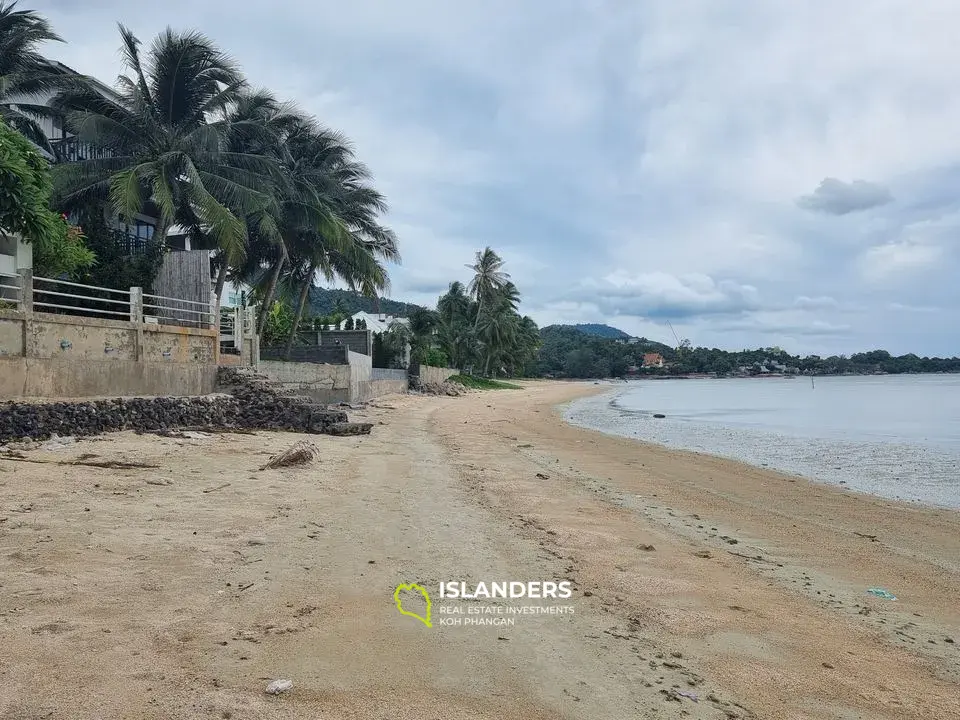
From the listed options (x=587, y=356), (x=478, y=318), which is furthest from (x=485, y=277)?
(x=587, y=356)

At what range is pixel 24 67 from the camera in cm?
1889

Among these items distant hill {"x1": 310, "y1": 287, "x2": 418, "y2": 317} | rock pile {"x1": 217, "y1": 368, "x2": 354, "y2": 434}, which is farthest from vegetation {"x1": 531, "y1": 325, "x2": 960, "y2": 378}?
rock pile {"x1": 217, "y1": 368, "x2": 354, "y2": 434}

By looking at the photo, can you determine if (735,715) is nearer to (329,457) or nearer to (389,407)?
(329,457)

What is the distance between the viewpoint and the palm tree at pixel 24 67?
1811cm

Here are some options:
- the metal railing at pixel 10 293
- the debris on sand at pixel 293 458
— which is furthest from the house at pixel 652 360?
the debris on sand at pixel 293 458

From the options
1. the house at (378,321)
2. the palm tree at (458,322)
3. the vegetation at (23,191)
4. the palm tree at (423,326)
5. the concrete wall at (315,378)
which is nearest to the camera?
the vegetation at (23,191)

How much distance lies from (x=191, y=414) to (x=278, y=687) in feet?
37.3

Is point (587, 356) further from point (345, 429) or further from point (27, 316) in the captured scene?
point (27, 316)

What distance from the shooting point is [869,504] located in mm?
9055

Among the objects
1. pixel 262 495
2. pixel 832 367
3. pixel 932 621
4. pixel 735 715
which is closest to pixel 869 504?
pixel 932 621

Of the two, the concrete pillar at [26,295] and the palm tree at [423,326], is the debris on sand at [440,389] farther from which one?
the concrete pillar at [26,295]

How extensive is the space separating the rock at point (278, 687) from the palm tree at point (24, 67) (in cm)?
2085

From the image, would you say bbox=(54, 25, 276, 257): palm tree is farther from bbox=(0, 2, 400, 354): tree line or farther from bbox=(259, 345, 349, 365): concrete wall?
bbox=(259, 345, 349, 365): concrete wall

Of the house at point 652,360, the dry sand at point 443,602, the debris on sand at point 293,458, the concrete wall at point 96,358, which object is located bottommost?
the dry sand at point 443,602
